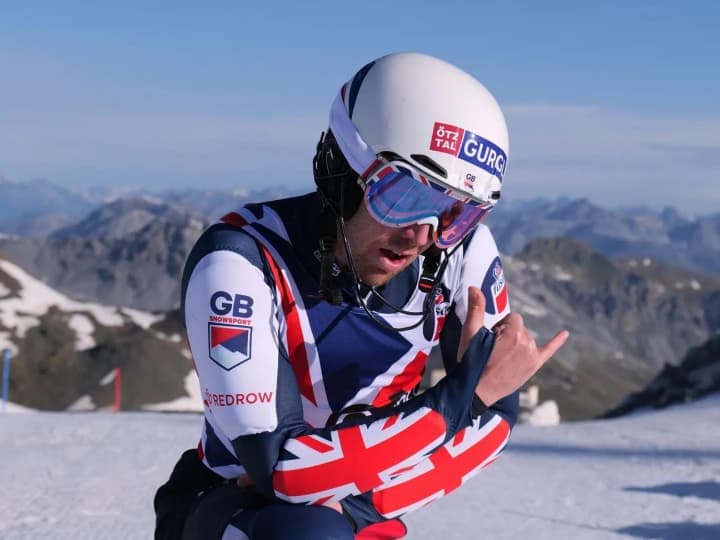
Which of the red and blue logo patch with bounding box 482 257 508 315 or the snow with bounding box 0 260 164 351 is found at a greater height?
the red and blue logo patch with bounding box 482 257 508 315

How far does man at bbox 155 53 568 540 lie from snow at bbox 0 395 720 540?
3270mm

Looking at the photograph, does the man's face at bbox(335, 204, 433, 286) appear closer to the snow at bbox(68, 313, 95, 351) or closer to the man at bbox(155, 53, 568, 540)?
the man at bbox(155, 53, 568, 540)

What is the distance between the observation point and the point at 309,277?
3.73m

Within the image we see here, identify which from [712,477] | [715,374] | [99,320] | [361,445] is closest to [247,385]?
[361,445]

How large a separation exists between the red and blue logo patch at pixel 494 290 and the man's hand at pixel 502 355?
1.47 feet

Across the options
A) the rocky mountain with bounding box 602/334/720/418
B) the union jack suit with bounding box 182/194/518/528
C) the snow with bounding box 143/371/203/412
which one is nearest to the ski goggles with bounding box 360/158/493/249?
the union jack suit with bounding box 182/194/518/528

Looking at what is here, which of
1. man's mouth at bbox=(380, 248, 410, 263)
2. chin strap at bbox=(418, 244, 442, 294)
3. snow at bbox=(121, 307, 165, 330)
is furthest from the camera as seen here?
snow at bbox=(121, 307, 165, 330)

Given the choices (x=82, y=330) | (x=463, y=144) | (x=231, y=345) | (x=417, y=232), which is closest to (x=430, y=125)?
(x=463, y=144)

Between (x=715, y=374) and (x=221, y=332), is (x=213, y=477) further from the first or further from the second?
(x=715, y=374)

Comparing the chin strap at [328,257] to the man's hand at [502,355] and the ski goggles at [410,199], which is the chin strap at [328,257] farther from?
the man's hand at [502,355]

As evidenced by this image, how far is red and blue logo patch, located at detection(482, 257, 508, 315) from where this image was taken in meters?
4.13

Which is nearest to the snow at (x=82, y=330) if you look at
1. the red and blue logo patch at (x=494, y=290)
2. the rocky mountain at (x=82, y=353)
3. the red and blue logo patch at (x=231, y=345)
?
the rocky mountain at (x=82, y=353)

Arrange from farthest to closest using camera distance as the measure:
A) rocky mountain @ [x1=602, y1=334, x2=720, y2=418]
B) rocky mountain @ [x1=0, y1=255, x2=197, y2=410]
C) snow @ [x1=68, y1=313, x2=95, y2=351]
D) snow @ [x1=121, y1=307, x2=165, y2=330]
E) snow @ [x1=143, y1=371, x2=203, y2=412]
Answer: snow @ [x1=121, y1=307, x2=165, y2=330] → snow @ [x1=68, y1=313, x2=95, y2=351] → rocky mountain @ [x1=0, y1=255, x2=197, y2=410] → snow @ [x1=143, y1=371, x2=203, y2=412] → rocky mountain @ [x1=602, y1=334, x2=720, y2=418]

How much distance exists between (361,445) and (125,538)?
395cm
